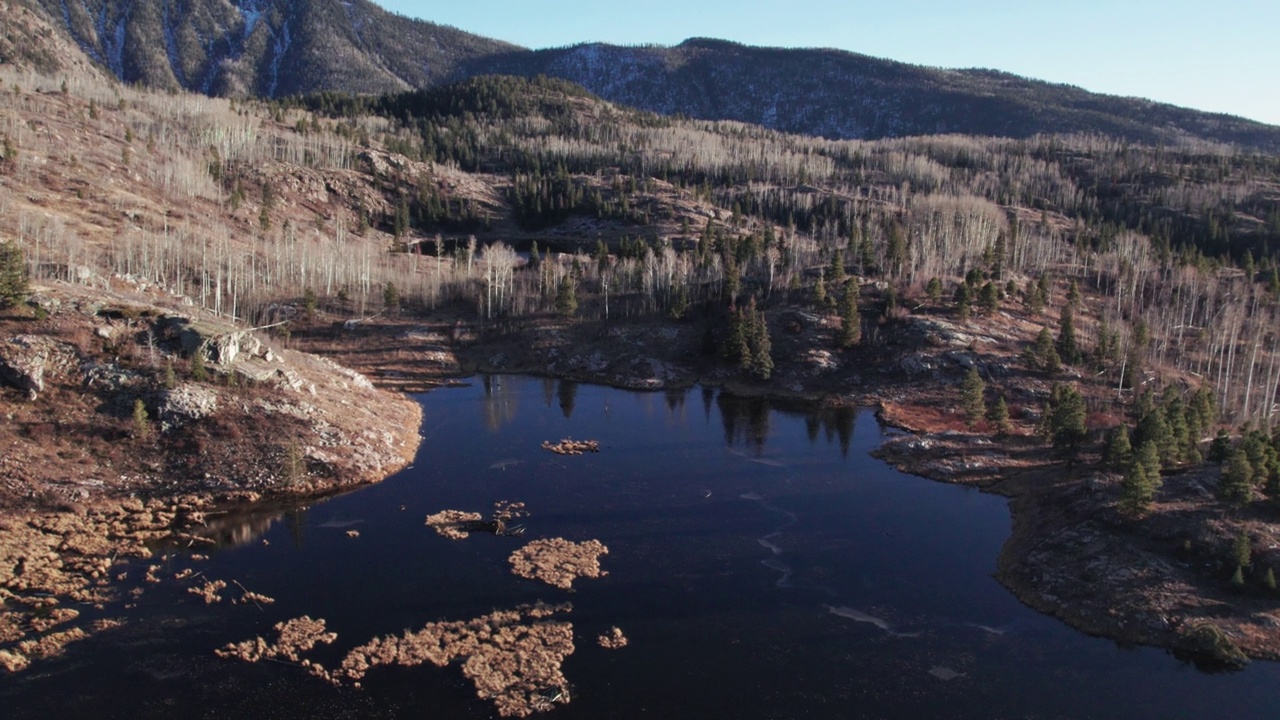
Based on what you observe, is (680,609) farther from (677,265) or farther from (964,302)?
(677,265)

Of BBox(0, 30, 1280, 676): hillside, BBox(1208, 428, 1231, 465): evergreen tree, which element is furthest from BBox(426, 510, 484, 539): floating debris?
BBox(1208, 428, 1231, 465): evergreen tree

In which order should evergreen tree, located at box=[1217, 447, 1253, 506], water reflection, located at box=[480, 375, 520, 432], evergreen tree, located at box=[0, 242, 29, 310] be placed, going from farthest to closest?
1. water reflection, located at box=[480, 375, 520, 432]
2. evergreen tree, located at box=[0, 242, 29, 310]
3. evergreen tree, located at box=[1217, 447, 1253, 506]

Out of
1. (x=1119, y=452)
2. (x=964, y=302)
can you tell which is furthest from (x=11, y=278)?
(x=964, y=302)

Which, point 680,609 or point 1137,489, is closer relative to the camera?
point 680,609

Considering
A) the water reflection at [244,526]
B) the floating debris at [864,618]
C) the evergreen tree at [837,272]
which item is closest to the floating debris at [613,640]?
the floating debris at [864,618]

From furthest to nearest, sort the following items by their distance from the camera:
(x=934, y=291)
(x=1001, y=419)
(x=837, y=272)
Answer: (x=837, y=272)
(x=934, y=291)
(x=1001, y=419)

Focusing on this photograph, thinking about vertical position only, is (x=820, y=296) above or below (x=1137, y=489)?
above

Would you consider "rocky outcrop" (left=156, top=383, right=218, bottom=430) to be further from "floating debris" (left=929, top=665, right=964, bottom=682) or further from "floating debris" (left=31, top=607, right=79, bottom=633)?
"floating debris" (left=929, top=665, right=964, bottom=682)
